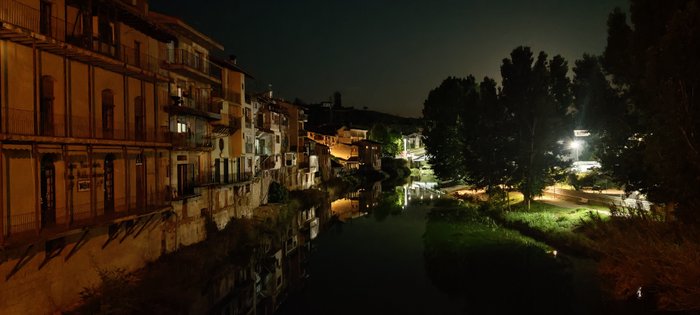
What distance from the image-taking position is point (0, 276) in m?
11.0

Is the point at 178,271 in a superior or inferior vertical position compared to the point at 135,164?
inferior

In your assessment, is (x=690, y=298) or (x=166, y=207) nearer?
(x=690, y=298)

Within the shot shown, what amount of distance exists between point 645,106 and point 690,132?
550 cm

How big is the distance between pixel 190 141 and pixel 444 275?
49.6ft

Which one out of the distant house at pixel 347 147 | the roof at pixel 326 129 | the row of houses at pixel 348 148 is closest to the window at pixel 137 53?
the row of houses at pixel 348 148

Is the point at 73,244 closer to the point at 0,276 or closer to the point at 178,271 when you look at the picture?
the point at 0,276

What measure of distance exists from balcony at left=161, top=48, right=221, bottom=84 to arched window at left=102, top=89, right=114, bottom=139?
468 cm

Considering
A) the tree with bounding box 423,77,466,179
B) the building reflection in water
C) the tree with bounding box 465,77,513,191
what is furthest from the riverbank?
the tree with bounding box 423,77,466,179

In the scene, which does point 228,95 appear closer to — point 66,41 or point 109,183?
point 109,183

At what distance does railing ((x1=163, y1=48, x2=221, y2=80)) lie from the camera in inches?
817

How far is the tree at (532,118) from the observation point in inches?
1302

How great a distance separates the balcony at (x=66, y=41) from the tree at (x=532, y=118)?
90.6 feet

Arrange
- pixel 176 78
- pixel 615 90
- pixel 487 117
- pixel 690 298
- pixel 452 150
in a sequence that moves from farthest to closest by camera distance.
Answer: pixel 452 150 → pixel 487 117 → pixel 615 90 → pixel 176 78 → pixel 690 298

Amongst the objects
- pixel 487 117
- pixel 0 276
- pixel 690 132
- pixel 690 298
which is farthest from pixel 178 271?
pixel 487 117
